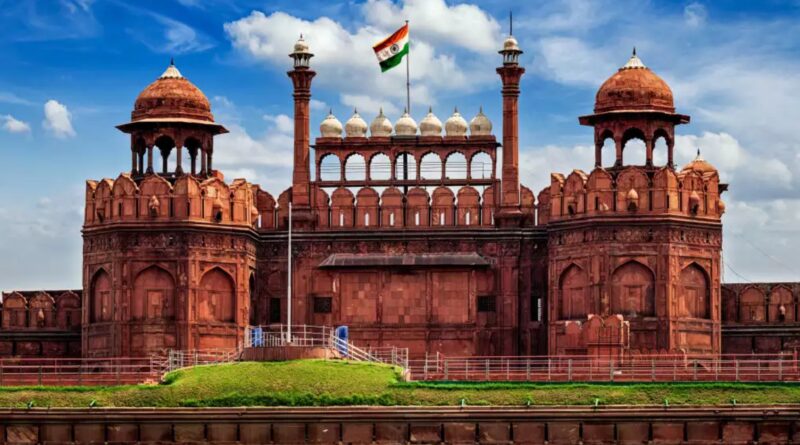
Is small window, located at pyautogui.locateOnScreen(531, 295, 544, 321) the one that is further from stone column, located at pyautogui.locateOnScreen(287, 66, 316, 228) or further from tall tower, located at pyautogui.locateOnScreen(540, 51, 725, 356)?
stone column, located at pyautogui.locateOnScreen(287, 66, 316, 228)

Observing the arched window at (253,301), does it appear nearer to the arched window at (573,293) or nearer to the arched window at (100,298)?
the arched window at (100,298)

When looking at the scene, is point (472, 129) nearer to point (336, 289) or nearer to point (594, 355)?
point (336, 289)

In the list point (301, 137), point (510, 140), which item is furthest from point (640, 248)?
point (301, 137)

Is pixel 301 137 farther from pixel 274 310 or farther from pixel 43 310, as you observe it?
pixel 43 310

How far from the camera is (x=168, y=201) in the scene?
79.9 metres

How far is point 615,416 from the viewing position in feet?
213

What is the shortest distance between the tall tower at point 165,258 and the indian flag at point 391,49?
7935 millimetres

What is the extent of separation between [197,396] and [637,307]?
19535 mm

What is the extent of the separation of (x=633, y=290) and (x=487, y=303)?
23.4ft

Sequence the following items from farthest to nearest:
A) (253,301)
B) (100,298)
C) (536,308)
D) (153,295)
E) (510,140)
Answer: (253,301) → (510,140) → (536,308) → (100,298) → (153,295)

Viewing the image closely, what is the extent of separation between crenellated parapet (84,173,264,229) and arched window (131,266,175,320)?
2.21 metres

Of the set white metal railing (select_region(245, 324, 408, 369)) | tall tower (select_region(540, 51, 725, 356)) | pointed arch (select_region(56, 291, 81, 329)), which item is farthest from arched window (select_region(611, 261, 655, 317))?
pointed arch (select_region(56, 291, 81, 329))

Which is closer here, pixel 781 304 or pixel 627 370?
pixel 627 370

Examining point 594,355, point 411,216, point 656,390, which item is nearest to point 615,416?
point 656,390
